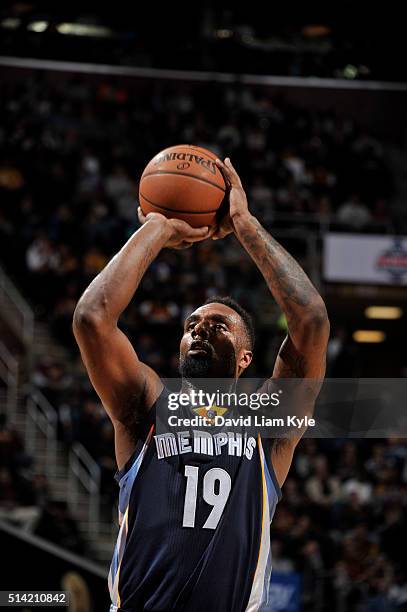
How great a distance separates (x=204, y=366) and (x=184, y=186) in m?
0.68

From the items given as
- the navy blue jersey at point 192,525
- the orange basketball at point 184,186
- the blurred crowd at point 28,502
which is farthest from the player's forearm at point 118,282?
the blurred crowd at point 28,502

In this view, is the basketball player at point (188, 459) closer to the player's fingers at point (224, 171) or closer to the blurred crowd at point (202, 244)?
the player's fingers at point (224, 171)

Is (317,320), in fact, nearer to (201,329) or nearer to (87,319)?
(201,329)

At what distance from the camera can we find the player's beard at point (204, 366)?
329 centimetres

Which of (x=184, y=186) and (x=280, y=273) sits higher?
(x=184, y=186)

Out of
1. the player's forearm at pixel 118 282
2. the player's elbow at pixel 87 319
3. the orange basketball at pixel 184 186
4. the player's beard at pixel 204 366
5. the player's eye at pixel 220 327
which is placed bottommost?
the player's beard at pixel 204 366

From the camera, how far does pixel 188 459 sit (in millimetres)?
3266

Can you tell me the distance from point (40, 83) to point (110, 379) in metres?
15.7

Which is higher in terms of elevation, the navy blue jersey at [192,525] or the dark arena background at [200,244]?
the navy blue jersey at [192,525]

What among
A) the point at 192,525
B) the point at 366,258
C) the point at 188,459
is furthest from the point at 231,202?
the point at 366,258

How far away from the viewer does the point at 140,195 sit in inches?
147

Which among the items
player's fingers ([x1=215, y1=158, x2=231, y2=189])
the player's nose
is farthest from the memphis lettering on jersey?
player's fingers ([x1=215, y1=158, x2=231, y2=189])

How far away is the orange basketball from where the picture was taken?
11.6ft

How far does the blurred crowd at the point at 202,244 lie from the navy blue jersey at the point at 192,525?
288 inches
